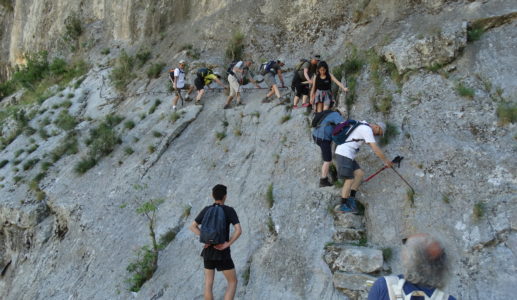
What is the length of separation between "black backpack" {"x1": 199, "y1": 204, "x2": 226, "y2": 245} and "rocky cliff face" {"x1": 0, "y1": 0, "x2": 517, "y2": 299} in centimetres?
143

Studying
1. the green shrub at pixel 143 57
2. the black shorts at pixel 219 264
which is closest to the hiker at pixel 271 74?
the black shorts at pixel 219 264

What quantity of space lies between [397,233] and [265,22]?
987 centimetres

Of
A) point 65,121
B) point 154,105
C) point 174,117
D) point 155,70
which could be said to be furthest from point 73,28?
point 174,117

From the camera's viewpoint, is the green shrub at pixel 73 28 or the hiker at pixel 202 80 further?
the green shrub at pixel 73 28

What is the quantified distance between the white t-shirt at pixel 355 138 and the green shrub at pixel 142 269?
3730mm

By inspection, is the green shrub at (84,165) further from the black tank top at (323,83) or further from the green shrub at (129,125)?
the black tank top at (323,83)

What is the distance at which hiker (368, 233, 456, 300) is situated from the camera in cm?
292

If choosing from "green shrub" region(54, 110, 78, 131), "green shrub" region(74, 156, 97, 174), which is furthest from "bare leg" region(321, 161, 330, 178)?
"green shrub" region(54, 110, 78, 131)

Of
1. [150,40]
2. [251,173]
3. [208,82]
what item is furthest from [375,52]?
[150,40]

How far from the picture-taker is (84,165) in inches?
471

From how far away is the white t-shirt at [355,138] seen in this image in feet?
21.9

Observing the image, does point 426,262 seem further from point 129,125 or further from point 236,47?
point 236,47

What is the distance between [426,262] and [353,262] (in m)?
3.38

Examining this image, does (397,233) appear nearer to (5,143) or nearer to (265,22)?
(265,22)
